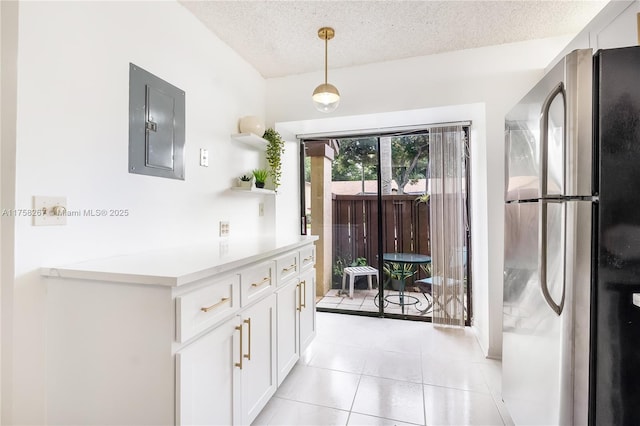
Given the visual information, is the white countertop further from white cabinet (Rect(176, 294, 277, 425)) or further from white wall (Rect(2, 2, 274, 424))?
white cabinet (Rect(176, 294, 277, 425))

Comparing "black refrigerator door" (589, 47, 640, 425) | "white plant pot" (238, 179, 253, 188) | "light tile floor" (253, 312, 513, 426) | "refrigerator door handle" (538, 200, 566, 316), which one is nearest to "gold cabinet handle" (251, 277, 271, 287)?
"light tile floor" (253, 312, 513, 426)

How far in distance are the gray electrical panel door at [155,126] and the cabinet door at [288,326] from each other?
1.00 metres

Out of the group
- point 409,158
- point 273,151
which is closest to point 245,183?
point 273,151

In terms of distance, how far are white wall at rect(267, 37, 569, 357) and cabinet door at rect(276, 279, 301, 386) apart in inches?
60.7

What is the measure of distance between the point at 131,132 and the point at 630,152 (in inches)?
82.1

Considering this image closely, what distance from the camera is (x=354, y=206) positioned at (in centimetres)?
335

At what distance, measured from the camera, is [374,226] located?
3291mm

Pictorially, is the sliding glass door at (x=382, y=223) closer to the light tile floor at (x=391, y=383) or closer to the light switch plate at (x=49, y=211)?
the light tile floor at (x=391, y=383)

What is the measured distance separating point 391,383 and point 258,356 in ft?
3.26

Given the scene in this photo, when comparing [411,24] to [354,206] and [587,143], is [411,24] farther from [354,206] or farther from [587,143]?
[354,206]

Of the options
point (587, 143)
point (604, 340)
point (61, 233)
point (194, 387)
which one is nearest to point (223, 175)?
point (61, 233)

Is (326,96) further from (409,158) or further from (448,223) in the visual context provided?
(448,223)

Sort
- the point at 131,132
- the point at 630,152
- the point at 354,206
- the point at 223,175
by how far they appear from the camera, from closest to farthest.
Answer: the point at 630,152, the point at 131,132, the point at 223,175, the point at 354,206

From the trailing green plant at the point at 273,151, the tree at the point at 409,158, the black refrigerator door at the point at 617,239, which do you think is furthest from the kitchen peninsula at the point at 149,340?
the tree at the point at 409,158
